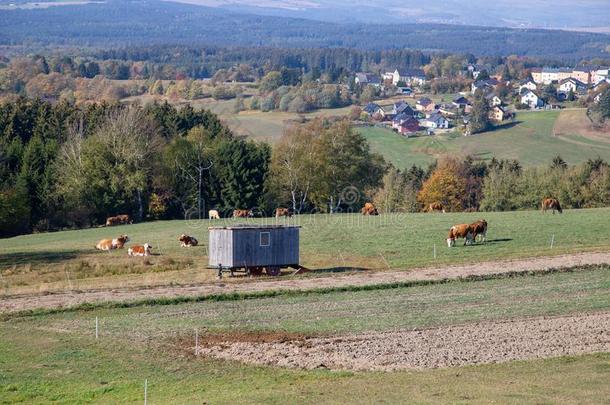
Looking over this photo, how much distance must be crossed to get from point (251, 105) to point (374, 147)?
35125 mm

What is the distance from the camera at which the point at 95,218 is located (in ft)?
244

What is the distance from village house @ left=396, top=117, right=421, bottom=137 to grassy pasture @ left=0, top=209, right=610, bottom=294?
85473 mm

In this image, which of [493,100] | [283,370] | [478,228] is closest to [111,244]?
[478,228]

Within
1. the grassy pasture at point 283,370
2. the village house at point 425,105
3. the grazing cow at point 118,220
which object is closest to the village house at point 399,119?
the village house at point 425,105

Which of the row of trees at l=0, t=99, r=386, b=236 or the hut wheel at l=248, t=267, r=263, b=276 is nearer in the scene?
the hut wheel at l=248, t=267, r=263, b=276

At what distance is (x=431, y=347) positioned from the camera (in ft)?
88.4

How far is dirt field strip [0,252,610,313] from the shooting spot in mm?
36500

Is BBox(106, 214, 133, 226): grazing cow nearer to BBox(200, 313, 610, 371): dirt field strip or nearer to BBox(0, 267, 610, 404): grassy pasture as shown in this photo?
BBox(0, 267, 610, 404): grassy pasture

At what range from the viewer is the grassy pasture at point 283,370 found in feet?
72.9

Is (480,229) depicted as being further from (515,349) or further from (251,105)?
(251,105)

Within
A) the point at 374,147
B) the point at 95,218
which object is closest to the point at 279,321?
the point at 95,218

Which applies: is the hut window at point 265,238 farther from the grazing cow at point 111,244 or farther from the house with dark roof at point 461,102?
the house with dark roof at point 461,102

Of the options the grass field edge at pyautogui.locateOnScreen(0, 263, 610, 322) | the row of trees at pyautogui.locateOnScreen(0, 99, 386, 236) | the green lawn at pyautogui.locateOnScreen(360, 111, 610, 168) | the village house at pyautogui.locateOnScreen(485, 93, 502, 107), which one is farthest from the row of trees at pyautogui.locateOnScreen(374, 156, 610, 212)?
the village house at pyautogui.locateOnScreen(485, 93, 502, 107)

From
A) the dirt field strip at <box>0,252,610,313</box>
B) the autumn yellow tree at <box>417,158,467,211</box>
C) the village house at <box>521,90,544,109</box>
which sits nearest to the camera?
the dirt field strip at <box>0,252,610,313</box>
